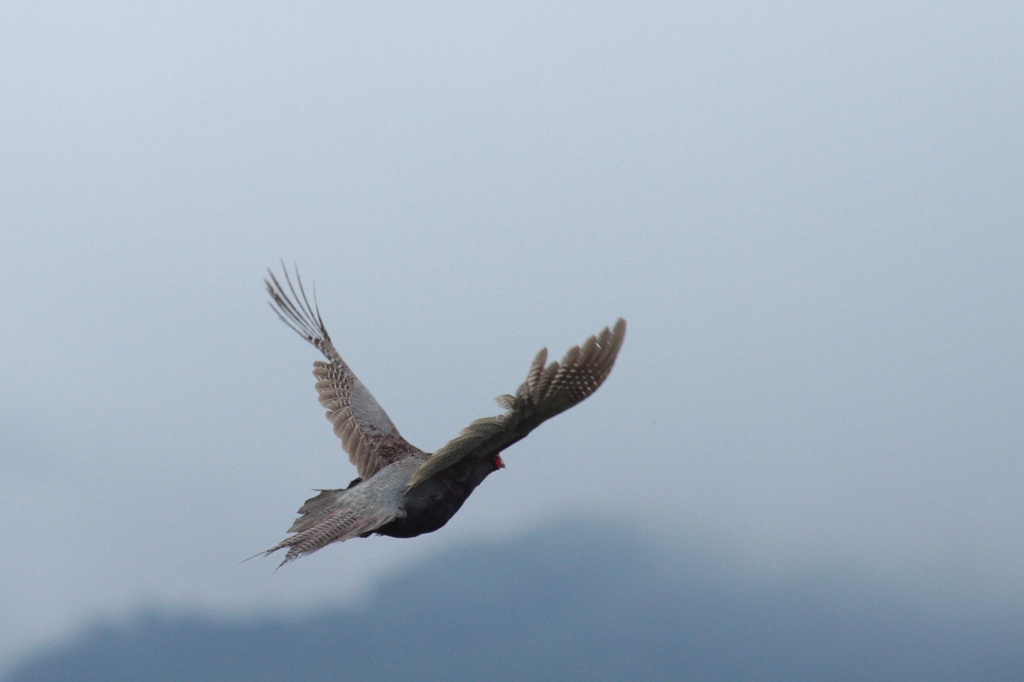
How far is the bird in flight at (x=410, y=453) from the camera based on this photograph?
8461 mm

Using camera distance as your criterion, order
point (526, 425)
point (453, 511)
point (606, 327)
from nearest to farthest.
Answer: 1. point (606, 327)
2. point (526, 425)
3. point (453, 511)

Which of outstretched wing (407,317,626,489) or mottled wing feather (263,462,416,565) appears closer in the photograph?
outstretched wing (407,317,626,489)

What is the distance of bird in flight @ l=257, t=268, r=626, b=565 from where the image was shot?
8461 mm

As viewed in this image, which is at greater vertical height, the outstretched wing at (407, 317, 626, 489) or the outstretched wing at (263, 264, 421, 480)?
the outstretched wing at (263, 264, 421, 480)

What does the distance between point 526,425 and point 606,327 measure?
1.44 meters

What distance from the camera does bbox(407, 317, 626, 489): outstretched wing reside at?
830cm

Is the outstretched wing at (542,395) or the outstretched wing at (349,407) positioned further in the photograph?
the outstretched wing at (349,407)

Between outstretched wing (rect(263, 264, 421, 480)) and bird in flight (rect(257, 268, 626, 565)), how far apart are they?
12mm

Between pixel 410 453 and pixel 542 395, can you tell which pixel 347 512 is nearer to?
pixel 410 453

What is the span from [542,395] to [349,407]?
4246mm

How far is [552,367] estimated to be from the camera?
8391mm

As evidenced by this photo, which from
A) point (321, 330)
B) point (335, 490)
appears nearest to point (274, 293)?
point (321, 330)

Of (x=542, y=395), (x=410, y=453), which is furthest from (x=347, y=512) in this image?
(x=542, y=395)

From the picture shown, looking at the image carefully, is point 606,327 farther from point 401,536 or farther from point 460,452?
point 401,536
